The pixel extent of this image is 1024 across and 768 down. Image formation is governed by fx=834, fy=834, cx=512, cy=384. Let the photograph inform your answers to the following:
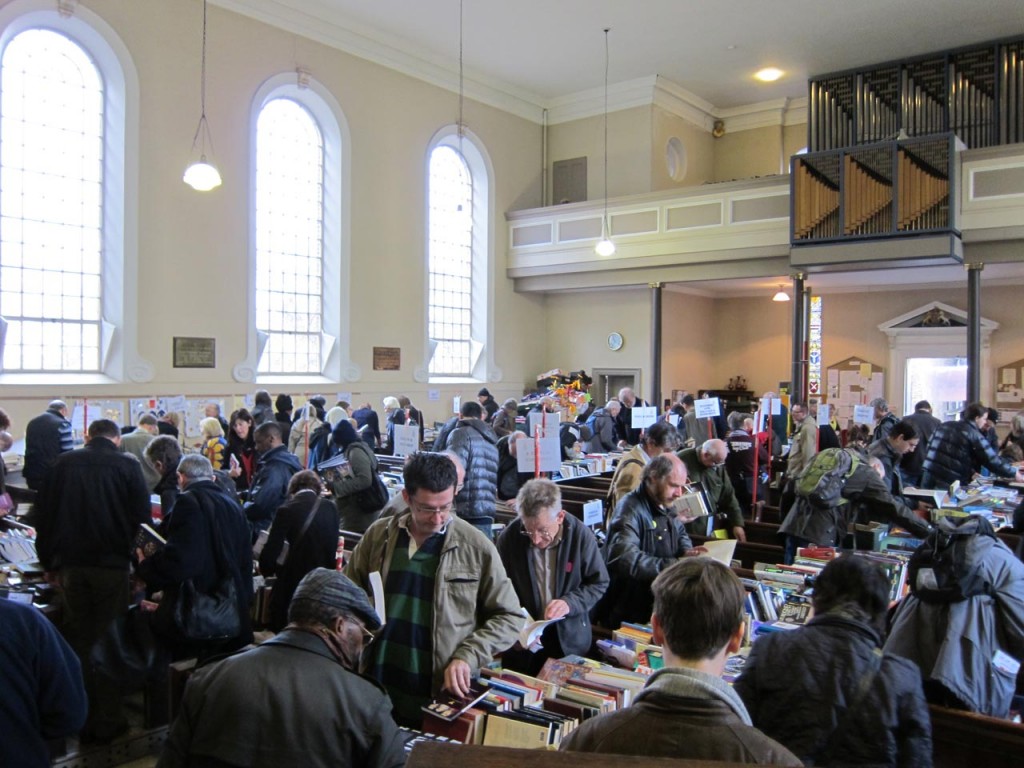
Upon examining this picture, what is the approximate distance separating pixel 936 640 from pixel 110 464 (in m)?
4.35

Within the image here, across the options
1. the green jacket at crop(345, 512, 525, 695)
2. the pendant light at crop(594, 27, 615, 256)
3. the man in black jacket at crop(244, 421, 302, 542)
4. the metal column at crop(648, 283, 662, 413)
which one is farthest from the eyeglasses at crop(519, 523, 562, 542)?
the metal column at crop(648, 283, 662, 413)

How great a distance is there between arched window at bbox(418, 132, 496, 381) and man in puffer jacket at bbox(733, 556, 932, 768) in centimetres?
1305

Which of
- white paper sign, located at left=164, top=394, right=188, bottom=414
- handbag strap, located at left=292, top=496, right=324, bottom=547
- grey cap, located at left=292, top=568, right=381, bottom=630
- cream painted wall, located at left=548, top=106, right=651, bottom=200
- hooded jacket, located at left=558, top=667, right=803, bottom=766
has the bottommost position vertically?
handbag strap, located at left=292, top=496, right=324, bottom=547

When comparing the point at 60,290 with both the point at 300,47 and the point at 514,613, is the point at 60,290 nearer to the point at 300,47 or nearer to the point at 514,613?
the point at 300,47

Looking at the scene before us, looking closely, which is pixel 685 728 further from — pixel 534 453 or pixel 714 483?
pixel 534 453

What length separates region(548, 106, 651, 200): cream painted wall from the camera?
639 inches

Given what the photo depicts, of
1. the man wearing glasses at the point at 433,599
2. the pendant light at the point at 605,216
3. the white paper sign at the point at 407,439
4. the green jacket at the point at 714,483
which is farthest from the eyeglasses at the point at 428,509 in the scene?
the pendant light at the point at 605,216

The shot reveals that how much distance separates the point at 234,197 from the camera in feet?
40.7

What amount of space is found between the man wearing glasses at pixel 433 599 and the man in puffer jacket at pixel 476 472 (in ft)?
9.56

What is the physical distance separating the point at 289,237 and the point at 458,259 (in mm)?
3818

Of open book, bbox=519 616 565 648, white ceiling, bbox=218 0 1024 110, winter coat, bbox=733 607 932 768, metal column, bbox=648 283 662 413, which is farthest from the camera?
metal column, bbox=648 283 662 413

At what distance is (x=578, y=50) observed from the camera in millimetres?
14875

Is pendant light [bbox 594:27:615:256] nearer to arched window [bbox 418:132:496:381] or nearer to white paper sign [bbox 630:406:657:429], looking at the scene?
arched window [bbox 418:132:496:381]

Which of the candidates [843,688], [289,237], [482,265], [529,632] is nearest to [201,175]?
[289,237]
